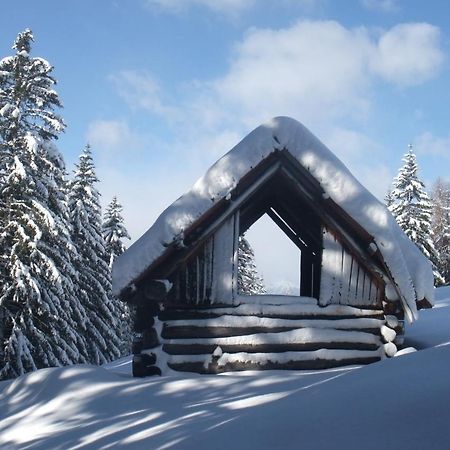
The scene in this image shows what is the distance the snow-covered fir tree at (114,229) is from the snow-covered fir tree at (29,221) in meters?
12.3

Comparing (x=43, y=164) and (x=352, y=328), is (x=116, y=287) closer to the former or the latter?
(x=352, y=328)

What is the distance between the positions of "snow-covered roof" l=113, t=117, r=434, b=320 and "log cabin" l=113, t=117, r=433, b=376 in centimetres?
2

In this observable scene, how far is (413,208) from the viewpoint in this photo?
3023cm

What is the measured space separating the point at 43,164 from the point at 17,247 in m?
3.53

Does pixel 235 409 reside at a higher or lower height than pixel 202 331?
lower

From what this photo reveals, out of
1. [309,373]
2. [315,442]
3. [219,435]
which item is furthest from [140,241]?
[315,442]

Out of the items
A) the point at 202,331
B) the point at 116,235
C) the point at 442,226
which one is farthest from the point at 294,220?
the point at 442,226

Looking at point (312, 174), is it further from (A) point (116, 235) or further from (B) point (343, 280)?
(A) point (116, 235)

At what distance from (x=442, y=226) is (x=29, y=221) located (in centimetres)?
3720

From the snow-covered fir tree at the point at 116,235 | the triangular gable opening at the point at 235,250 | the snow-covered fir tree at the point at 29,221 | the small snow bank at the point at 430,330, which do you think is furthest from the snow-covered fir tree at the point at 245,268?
the triangular gable opening at the point at 235,250

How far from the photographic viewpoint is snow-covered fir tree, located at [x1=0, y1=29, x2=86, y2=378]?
51.1 feet

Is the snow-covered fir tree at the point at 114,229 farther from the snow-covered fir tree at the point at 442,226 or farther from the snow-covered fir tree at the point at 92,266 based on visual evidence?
the snow-covered fir tree at the point at 442,226

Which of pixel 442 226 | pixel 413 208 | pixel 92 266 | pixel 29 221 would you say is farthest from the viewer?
pixel 442 226

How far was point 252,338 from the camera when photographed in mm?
7066
